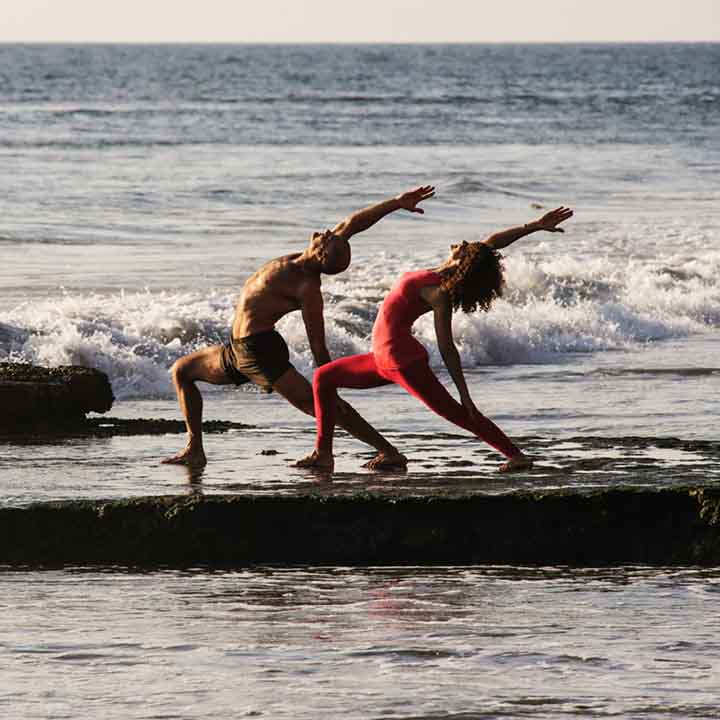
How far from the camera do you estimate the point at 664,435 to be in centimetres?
1016

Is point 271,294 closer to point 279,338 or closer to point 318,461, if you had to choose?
point 279,338

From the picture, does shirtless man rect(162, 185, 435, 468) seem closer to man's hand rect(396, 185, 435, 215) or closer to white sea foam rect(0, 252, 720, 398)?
man's hand rect(396, 185, 435, 215)

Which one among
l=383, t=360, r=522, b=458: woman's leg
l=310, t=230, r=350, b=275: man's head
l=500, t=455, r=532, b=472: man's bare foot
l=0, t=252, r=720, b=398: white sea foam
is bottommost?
l=0, t=252, r=720, b=398: white sea foam

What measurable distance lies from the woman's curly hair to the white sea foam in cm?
511

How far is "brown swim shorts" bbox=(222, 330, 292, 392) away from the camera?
859 centimetres

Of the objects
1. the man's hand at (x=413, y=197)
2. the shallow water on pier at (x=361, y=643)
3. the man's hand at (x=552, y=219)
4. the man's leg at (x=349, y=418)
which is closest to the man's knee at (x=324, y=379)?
the man's leg at (x=349, y=418)

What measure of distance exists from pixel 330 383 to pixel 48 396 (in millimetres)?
2321

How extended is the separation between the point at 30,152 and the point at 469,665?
36658 mm

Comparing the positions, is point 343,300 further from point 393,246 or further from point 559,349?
point 393,246

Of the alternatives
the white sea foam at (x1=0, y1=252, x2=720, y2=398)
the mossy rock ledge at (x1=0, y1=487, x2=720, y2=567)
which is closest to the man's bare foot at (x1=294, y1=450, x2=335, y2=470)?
the mossy rock ledge at (x1=0, y1=487, x2=720, y2=567)

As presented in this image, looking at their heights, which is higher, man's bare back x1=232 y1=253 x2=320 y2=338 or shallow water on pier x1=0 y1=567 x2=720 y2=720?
man's bare back x1=232 y1=253 x2=320 y2=338

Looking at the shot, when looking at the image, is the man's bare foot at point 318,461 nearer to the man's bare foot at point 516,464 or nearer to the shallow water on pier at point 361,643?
the man's bare foot at point 516,464

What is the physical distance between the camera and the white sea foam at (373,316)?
1402 cm

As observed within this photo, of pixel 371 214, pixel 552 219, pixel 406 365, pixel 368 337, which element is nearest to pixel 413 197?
pixel 371 214
